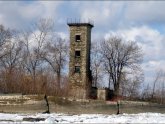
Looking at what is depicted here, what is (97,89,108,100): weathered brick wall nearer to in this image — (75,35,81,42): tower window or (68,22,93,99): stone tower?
(68,22,93,99): stone tower

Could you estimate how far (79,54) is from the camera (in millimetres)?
77750

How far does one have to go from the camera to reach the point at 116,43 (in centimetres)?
7969

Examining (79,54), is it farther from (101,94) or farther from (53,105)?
(53,105)

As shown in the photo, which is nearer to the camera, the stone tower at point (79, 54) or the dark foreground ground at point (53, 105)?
the dark foreground ground at point (53, 105)

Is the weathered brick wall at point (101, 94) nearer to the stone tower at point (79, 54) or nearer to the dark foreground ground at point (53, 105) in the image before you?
the stone tower at point (79, 54)

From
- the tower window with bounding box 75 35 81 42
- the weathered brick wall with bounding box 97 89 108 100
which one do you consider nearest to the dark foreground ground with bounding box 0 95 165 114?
the weathered brick wall with bounding box 97 89 108 100

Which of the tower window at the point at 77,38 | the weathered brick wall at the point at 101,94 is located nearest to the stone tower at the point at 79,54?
the tower window at the point at 77,38

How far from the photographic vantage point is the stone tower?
7688 cm

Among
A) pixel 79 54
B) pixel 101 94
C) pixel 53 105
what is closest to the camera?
pixel 53 105

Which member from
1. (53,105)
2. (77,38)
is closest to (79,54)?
(77,38)

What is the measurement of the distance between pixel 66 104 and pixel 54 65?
128 ft

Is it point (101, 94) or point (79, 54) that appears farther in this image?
point (79, 54)

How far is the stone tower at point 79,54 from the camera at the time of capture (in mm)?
76875

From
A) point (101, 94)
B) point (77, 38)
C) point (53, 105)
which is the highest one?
point (77, 38)
